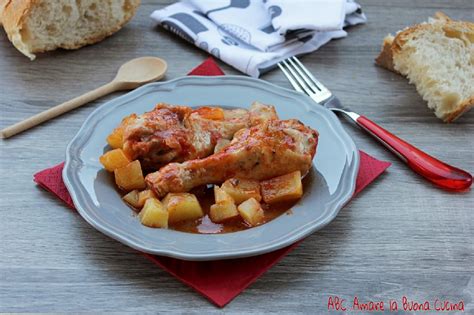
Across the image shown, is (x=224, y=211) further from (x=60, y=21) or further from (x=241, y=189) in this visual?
(x=60, y=21)

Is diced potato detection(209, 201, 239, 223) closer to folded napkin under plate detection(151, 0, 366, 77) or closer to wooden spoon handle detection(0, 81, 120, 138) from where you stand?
wooden spoon handle detection(0, 81, 120, 138)

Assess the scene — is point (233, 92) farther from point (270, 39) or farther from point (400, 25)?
point (400, 25)

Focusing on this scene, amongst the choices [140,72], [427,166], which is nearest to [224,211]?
[427,166]

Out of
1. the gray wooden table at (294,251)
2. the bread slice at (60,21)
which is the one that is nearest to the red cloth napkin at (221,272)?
the gray wooden table at (294,251)

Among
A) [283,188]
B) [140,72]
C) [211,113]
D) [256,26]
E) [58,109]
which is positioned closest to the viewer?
[283,188]

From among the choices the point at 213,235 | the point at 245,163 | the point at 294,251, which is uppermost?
the point at 245,163

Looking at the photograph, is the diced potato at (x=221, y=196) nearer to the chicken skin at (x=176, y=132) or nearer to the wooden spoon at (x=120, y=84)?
the chicken skin at (x=176, y=132)
